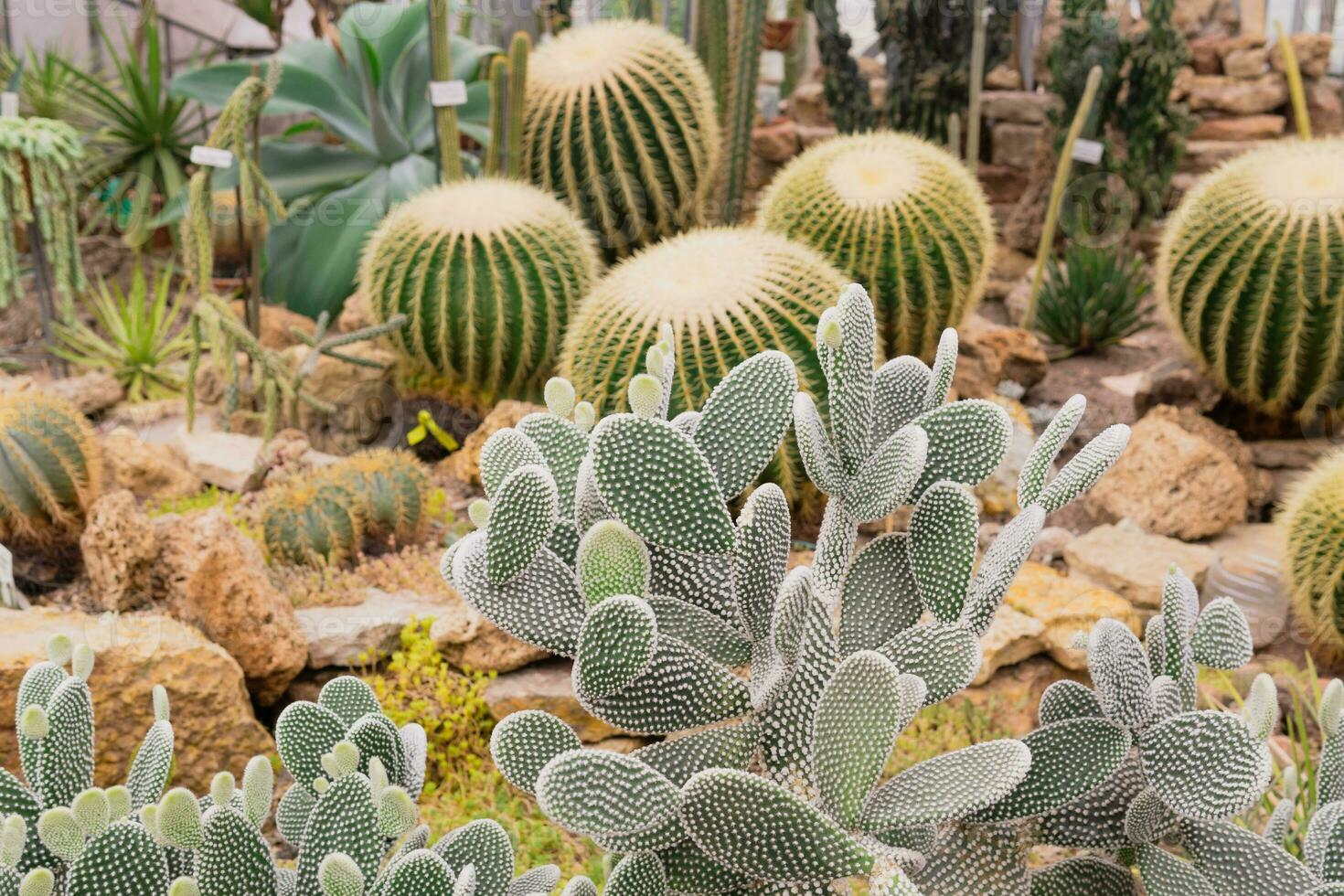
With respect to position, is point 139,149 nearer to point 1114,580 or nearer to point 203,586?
point 203,586

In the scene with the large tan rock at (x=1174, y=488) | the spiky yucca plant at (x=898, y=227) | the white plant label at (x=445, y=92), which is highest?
the white plant label at (x=445, y=92)

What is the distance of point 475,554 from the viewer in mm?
954

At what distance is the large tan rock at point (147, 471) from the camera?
11.6 feet

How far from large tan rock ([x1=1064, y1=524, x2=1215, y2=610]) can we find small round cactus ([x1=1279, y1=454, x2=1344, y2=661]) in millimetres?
251

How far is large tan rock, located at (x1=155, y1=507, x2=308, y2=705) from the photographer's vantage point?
8.42 feet

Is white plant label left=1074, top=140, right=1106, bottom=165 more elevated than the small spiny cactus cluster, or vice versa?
white plant label left=1074, top=140, right=1106, bottom=165

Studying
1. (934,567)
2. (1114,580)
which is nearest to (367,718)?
(934,567)

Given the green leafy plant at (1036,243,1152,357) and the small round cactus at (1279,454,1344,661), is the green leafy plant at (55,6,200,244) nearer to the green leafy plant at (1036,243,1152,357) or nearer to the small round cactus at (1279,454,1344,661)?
the green leafy plant at (1036,243,1152,357)

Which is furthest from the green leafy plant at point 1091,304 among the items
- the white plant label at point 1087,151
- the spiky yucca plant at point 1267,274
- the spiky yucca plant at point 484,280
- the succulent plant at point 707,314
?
the succulent plant at point 707,314

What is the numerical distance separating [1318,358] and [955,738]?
1877 mm

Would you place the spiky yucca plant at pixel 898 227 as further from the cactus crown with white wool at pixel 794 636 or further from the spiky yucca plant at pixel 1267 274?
the cactus crown with white wool at pixel 794 636

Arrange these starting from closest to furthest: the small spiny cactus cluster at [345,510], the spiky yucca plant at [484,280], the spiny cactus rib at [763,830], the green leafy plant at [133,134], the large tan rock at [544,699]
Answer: the spiny cactus rib at [763,830] < the large tan rock at [544,699] < the small spiny cactus cluster at [345,510] < the spiky yucca plant at [484,280] < the green leafy plant at [133,134]

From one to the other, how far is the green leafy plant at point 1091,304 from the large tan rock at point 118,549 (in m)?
3.63

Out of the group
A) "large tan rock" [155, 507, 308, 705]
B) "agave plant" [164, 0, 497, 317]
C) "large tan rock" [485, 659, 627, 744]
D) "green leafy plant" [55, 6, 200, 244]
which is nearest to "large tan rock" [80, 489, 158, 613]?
"large tan rock" [155, 507, 308, 705]
